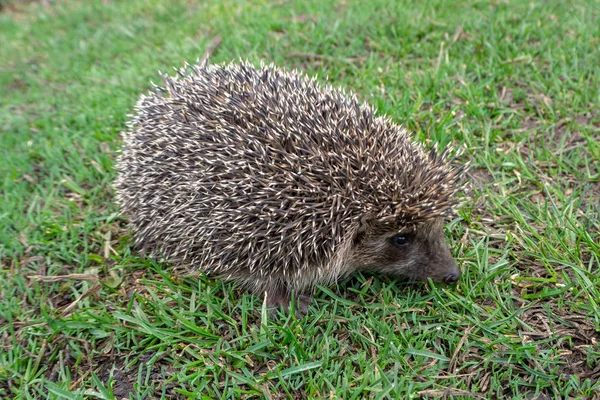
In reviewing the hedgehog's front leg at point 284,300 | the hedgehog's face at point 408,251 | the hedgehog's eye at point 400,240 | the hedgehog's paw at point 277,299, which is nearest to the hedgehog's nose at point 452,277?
the hedgehog's face at point 408,251

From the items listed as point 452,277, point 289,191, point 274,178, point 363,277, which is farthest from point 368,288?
point 274,178

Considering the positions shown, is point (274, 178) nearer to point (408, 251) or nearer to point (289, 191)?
point (289, 191)

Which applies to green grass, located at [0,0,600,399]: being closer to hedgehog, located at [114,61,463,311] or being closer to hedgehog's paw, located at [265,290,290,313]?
hedgehog's paw, located at [265,290,290,313]

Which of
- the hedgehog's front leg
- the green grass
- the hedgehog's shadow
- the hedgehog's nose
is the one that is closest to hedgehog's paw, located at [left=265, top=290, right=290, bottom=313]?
the hedgehog's front leg

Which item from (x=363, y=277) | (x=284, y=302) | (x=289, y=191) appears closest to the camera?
(x=289, y=191)

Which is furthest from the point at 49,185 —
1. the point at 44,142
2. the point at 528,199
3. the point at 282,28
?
the point at 528,199

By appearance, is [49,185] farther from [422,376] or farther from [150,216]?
[422,376]

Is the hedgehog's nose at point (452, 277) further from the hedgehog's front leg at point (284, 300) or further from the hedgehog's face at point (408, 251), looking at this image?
the hedgehog's front leg at point (284, 300)
